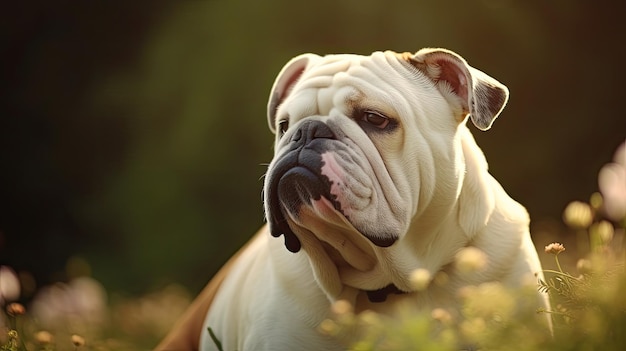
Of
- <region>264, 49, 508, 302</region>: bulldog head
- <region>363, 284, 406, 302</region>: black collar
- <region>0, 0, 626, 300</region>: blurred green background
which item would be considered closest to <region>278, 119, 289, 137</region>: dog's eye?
<region>264, 49, 508, 302</region>: bulldog head

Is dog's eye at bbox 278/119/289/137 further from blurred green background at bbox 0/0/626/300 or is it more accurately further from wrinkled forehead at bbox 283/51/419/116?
blurred green background at bbox 0/0/626/300

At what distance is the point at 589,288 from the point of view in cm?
217

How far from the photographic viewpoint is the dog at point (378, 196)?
2623 mm

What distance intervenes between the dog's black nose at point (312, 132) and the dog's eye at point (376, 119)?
0.12 meters

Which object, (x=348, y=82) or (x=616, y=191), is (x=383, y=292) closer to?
(x=348, y=82)

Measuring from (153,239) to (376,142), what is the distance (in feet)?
17.4

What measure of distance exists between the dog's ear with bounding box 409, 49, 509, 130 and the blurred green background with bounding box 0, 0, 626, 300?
3821 millimetres

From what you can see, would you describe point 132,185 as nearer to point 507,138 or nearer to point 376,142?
point 507,138

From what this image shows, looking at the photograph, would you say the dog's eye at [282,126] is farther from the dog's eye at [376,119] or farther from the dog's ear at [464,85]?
the dog's ear at [464,85]

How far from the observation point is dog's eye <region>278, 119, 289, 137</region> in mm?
2873

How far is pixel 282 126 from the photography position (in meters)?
2.90

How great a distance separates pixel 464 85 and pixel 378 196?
449 mm

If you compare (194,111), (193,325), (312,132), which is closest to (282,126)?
(312,132)

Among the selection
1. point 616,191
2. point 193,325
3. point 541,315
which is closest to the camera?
point 616,191
